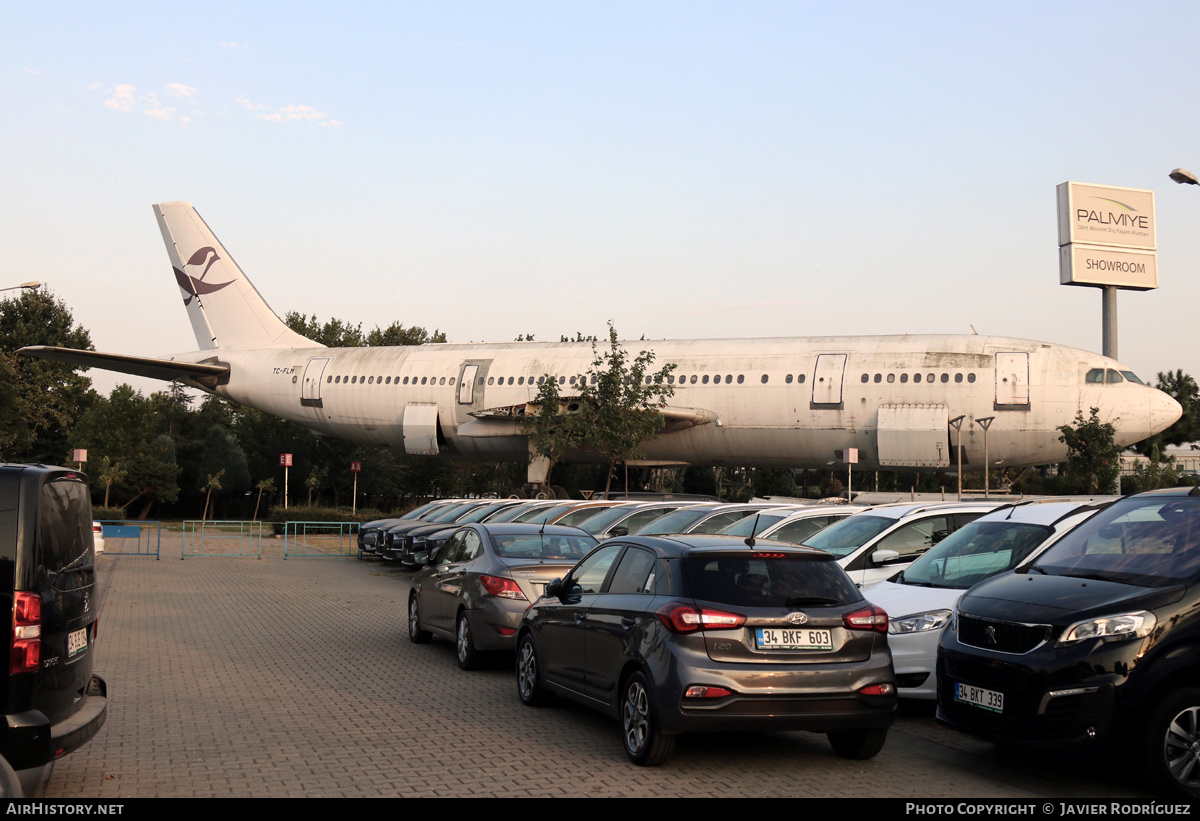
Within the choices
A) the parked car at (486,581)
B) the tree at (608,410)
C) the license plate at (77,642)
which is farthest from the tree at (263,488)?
the license plate at (77,642)

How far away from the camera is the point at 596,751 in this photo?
25.6 feet

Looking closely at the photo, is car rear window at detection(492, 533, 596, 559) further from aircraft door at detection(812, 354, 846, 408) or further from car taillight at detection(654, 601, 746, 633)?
aircraft door at detection(812, 354, 846, 408)

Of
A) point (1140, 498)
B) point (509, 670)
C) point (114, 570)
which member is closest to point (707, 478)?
point (114, 570)

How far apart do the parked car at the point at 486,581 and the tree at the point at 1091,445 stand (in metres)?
20.6

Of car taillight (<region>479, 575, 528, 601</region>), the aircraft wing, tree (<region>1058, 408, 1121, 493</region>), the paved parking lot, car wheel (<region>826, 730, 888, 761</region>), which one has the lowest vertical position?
the paved parking lot

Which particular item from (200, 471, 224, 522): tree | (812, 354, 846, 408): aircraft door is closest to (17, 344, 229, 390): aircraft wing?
(200, 471, 224, 522): tree

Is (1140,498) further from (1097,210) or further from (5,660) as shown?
(1097,210)

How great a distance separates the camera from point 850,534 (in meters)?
→ 12.3

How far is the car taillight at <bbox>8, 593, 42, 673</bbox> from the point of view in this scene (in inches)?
219

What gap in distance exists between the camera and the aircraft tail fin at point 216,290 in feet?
142

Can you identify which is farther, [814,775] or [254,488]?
[254,488]

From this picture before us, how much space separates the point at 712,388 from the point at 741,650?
90.1ft

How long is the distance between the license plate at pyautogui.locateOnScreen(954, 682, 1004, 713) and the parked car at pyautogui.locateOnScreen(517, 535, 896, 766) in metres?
0.46
